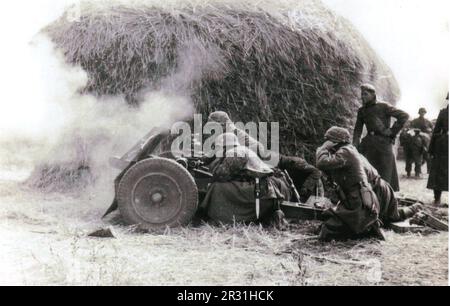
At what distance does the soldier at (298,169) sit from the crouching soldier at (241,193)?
23.3 inches

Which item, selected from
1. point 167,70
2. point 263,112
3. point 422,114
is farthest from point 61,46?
point 422,114

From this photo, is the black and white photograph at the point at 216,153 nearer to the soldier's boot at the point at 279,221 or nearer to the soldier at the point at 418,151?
the soldier's boot at the point at 279,221

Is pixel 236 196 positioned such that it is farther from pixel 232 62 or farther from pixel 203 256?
pixel 232 62

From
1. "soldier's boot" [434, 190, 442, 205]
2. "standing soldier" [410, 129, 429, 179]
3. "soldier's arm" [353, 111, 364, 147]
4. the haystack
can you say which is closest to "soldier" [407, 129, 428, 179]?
"standing soldier" [410, 129, 429, 179]

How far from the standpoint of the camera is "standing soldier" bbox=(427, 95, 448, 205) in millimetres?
7055

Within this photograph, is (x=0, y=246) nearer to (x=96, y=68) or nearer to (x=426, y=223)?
(x=96, y=68)

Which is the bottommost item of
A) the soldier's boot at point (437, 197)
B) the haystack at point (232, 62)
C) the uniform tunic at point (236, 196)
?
the soldier's boot at point (437, 197)

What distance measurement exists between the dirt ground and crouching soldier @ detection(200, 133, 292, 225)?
20cm

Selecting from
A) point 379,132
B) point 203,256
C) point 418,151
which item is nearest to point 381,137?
point 379,132

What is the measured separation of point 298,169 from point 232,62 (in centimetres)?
173

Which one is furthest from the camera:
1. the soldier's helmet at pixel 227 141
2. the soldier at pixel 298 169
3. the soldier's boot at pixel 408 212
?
the soldier at pixel 298 169

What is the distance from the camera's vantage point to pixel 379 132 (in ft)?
21.1

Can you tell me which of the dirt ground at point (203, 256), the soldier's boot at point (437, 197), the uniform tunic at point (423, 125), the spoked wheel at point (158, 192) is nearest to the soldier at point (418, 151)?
the uniform tunic at point (423, 125)

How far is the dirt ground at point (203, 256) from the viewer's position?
12.9ft
